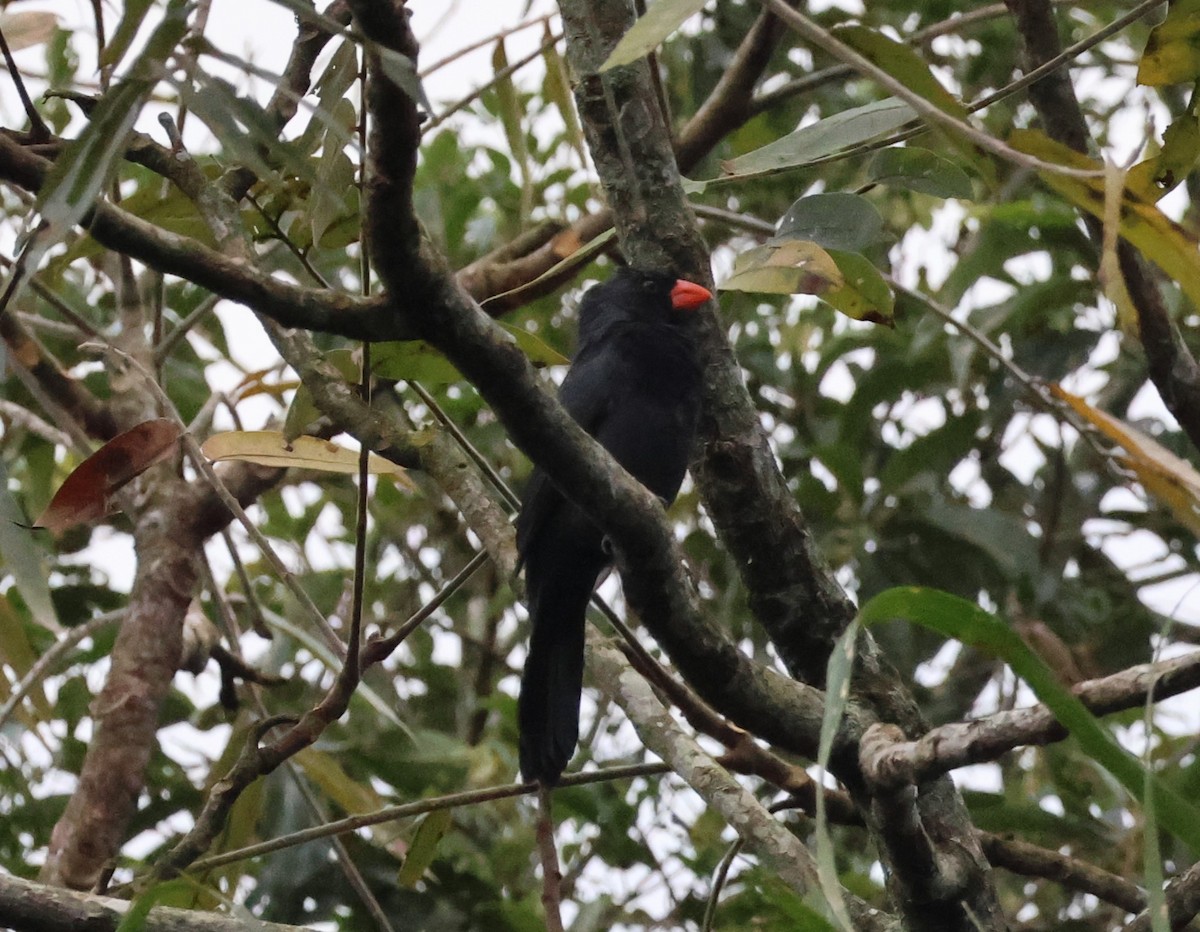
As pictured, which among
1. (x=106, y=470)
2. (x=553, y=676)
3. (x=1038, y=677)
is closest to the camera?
(x=1038, y=677)

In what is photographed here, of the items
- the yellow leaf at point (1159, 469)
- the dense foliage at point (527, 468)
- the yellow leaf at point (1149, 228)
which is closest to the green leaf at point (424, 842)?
the dense foliage at point (527, 468)

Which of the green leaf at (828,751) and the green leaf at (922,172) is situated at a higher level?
the green leaf at (922,172)

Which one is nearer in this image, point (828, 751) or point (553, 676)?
point (828, 751)

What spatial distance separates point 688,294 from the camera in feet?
8.25

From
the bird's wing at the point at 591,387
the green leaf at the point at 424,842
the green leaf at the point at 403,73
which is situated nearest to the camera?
the green leaf at the point at 403,73

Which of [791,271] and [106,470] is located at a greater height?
[791,271]

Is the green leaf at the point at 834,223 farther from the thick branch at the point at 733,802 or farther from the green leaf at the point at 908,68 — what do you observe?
the thick branch at the point at 733,802

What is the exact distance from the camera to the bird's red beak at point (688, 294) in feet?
7.97

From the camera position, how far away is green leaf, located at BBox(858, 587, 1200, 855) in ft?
4.05

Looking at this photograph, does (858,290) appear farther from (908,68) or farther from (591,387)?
(591,387)

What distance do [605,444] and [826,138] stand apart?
131 centimetres

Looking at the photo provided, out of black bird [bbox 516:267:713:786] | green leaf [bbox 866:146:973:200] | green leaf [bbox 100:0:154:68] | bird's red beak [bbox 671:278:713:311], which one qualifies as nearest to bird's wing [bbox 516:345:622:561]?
black bird [bbox 516:267:713:786]

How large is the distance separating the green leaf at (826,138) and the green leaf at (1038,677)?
37.2 inches

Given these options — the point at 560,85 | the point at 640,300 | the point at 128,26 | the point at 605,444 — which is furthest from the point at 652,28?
the point at 605,444
